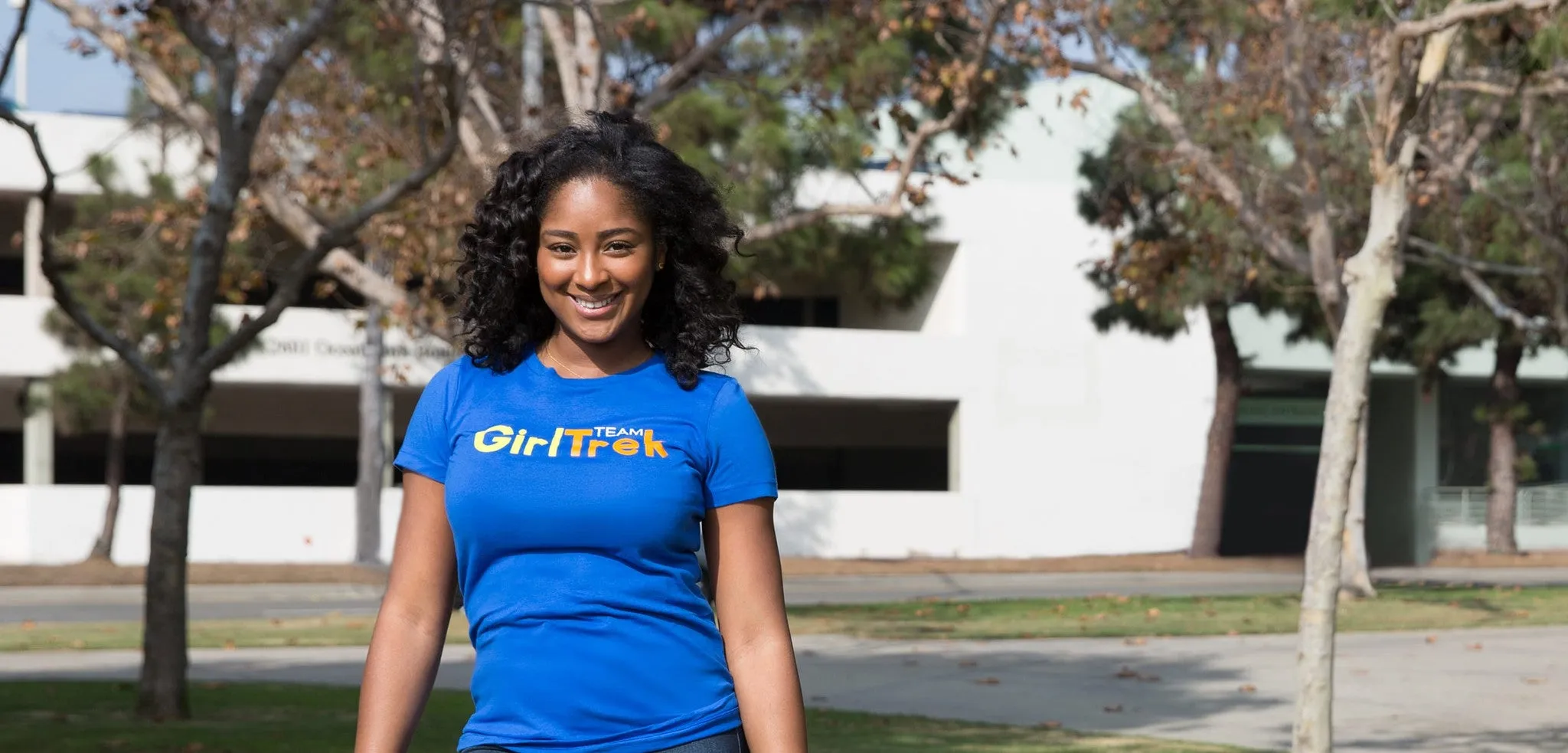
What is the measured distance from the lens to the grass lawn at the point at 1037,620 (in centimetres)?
1689

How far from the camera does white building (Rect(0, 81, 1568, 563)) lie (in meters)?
29.6

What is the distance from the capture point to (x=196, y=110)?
1159 centimetres

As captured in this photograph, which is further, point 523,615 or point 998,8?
point 998,8

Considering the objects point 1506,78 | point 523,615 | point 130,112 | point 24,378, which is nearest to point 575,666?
point 523,615

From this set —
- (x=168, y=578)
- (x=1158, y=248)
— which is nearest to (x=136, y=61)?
(x=168, y=578)

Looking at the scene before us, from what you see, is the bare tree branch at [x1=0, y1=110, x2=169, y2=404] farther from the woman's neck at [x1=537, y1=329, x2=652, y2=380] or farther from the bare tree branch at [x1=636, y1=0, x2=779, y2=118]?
the woman's neck at [x1=537, y1=329, x2=652, y2=380]

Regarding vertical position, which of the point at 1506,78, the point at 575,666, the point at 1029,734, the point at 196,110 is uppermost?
the point at 1506,78

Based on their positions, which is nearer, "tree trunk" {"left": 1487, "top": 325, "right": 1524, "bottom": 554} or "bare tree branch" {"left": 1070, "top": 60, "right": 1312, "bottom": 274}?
"bare tree branch" {"left": 1070, "top": 60, "right": 1312, "bottom": 274}

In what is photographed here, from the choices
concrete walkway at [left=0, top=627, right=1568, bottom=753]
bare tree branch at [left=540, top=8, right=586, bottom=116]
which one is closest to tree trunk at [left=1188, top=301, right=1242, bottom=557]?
concrete walkway at [left=0, top=627, right=1568, bottom=753]

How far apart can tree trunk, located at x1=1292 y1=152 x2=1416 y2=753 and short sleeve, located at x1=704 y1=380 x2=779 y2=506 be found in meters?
5.72

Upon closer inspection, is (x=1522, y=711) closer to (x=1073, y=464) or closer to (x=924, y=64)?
(x=924, y=64)

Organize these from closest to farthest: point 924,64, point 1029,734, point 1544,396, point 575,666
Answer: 1. point 575,666
2. point 1029,734
3. point 924,64
4. point 1544,396

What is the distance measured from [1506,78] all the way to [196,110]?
1077 centimetres

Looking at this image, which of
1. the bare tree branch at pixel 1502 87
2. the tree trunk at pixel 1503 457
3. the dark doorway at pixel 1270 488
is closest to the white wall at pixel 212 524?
the dark doorway at pixel 1270 488
